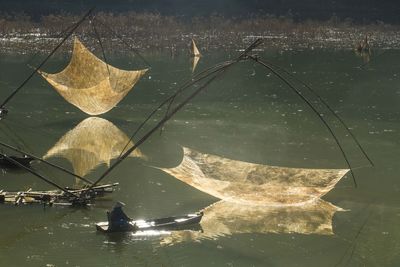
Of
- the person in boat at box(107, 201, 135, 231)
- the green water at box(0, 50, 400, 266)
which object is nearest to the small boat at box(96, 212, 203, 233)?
the person in boat at box(107, 201, 135, 231)

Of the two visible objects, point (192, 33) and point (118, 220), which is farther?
point (192, 33)

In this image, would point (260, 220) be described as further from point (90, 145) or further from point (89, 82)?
point (89, 82)

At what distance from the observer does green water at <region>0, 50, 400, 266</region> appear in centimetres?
843

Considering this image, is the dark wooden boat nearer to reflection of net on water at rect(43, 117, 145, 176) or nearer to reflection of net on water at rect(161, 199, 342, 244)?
reflection of net on water at rect(43, 117, 145, 176)

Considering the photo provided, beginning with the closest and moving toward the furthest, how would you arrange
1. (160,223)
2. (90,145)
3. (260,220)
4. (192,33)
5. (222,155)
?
(160,223) < (260,220) < (222,155) < (90,145) < (192,33)

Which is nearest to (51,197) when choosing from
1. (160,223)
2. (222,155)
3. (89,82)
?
(160,223)

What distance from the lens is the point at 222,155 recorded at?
13250 millimetres

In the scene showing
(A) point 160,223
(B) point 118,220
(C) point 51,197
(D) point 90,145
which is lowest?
(A) point 160,223

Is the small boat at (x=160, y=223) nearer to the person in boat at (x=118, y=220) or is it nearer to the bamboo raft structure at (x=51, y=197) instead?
the person in boat at (x=118, y=220)

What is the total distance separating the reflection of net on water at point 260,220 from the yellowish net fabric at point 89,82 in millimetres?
6761

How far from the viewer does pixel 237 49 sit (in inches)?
1294

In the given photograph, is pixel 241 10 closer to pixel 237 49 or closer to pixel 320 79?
pixel 237 49

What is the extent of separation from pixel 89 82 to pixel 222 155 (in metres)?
4.95

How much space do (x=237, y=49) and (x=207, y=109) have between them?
49.6ft
